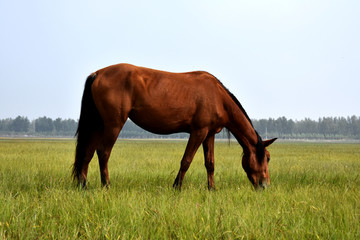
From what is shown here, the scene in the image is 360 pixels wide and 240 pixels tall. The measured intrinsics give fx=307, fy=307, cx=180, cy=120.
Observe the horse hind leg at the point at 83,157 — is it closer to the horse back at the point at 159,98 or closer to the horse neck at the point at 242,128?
the horse back at the point at 159,98

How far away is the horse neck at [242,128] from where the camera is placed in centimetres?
670

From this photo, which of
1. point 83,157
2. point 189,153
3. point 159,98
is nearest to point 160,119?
point 159,98

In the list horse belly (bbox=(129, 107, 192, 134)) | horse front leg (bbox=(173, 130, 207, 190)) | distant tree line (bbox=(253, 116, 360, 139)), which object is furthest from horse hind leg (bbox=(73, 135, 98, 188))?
distant tree line (bbox=(253, 116, 360, 139))

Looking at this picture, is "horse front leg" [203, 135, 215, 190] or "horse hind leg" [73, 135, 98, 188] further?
"horse front leg" [203, 135, 215, 190]

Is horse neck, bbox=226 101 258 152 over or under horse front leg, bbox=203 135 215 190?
over

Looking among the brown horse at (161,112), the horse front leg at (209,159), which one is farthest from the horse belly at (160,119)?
the horse front leg at (209,159)

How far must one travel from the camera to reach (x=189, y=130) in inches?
261

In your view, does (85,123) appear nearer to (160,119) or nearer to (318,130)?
(160,119)

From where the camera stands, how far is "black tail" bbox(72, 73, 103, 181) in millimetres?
6336

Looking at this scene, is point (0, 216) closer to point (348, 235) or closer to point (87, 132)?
point (87, 132)

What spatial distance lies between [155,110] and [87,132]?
1.55 meters

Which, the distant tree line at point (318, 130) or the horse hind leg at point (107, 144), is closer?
the horse hind leg at point (107, 144)

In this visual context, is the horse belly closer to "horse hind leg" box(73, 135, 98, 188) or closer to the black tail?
the black tail

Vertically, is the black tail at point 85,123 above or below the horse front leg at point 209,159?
above
